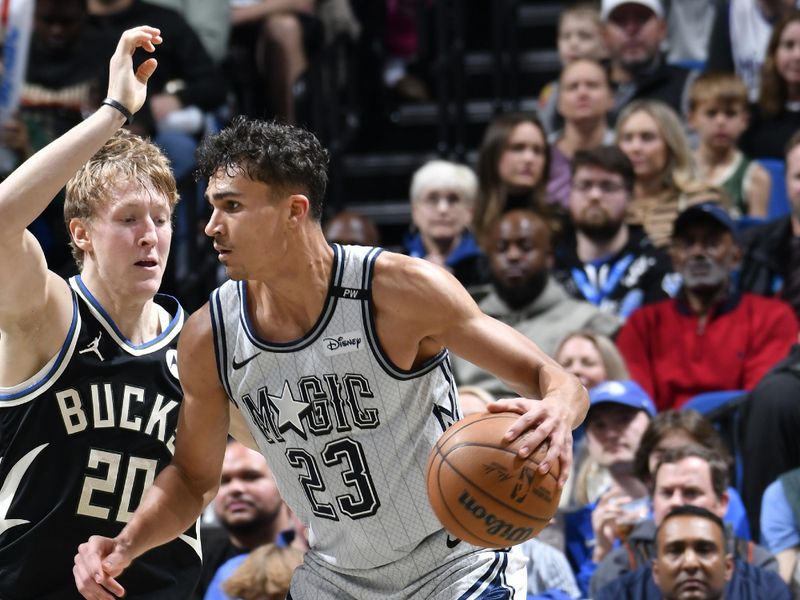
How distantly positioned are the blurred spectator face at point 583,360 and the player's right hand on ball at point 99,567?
3507mm

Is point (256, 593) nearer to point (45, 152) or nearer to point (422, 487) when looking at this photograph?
point (422, 487)

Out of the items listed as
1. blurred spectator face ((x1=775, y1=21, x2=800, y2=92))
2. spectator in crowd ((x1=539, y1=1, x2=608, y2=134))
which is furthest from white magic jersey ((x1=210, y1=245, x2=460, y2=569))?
spectator in crowd ((x1=539, y1=1, x2=608, y2=134))

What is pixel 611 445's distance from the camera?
693 cm

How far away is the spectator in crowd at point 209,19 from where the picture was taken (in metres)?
9.77

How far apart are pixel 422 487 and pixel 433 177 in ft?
15.8

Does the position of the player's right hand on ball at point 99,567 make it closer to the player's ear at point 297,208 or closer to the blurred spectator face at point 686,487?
the player's ear at point 297,208

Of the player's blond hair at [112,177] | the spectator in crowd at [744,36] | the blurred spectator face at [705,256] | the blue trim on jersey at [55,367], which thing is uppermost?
the spectator in crowd at [744,36]

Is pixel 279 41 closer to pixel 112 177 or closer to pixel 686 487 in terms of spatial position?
pixel 686 487

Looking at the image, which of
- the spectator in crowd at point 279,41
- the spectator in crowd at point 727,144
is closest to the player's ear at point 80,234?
the spectator in crowd at point 727,144

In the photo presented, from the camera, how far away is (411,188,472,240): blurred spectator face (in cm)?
877

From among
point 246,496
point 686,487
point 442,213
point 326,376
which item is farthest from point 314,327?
point 442,213

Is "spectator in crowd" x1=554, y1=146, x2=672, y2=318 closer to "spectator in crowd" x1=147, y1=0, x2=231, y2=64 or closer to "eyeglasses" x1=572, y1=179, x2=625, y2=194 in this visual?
→ "eyeglasses" x1=572, y1=179, x2=625, y2=194

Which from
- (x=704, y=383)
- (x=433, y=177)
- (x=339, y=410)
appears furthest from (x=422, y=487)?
(x=433, y=177)

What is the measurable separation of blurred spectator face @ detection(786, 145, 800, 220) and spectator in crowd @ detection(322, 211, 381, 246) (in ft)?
7.55
